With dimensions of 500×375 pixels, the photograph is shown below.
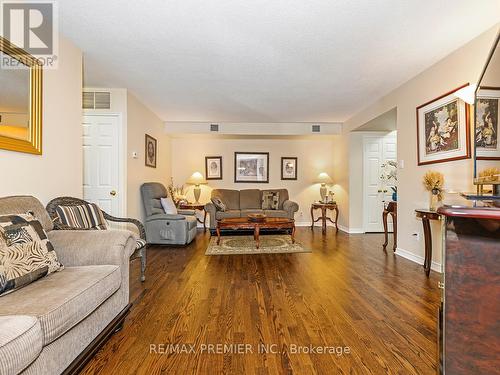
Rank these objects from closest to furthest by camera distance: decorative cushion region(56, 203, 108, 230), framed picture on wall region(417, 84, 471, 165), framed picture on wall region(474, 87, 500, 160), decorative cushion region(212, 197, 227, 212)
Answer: framed picture on wall region(474, 87, 500, 160) → decorative cushion region(56, 203, 108, 230) → framed picture on wall region(417, 84, 471, 165) → decorative cushion region(212, 197, 227, 212)

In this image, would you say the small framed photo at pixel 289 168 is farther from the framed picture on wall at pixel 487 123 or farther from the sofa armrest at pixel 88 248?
the sofa armrest at pixel 88 248

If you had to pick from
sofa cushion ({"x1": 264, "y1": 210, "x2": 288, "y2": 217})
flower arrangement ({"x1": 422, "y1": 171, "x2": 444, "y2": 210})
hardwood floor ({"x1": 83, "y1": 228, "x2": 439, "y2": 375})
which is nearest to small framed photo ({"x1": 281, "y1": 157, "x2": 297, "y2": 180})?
sofa cushion ({"x1": 264, "y1": 210, "x2": 288, "y2": 217})

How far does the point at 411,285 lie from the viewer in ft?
8.83

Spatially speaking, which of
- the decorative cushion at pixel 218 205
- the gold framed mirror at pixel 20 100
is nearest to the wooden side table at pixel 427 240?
the decorative cushion at pixel 218 205

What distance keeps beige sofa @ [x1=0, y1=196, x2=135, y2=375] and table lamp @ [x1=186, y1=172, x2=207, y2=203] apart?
4.12 metres

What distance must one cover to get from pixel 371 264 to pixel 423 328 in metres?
1.60

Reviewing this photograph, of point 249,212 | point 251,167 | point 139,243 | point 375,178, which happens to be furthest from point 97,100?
point 375,178

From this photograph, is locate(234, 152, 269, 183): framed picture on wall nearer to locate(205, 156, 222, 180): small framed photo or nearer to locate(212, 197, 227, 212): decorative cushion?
locate(205, 156, 222, 180): small framed photo

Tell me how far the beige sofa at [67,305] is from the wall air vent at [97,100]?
7.88 ft

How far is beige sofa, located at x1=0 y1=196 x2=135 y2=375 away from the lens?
1.03m

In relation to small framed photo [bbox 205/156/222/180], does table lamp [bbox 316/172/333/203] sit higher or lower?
lower

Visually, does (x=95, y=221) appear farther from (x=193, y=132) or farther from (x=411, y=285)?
(x=193, y=132)

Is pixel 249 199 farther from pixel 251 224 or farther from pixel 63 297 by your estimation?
pixel 63 297

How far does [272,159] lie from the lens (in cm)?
670
